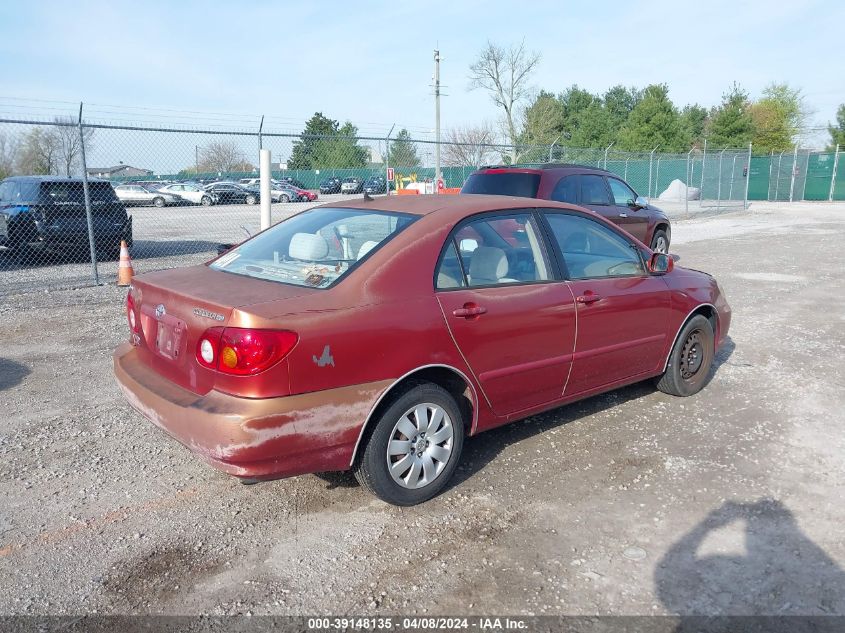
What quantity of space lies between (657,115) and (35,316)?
55.0 m

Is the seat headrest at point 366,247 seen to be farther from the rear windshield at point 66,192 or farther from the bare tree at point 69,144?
the rear windshield at point 66,192

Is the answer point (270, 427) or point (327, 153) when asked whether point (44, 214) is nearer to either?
point (327, 153)

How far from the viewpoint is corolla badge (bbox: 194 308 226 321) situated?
120 inches

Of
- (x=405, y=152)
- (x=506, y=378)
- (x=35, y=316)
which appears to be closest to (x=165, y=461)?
(x=506, y=378)

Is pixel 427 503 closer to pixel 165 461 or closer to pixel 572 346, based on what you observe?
pixel 572 346

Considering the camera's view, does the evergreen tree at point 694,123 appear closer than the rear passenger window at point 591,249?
No

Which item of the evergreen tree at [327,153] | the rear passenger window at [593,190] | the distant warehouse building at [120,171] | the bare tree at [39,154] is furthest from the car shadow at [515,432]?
the bare tree at [39,154]

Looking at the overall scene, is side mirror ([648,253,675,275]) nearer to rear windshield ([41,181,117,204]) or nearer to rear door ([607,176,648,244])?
rear door ([607,176,648,244])

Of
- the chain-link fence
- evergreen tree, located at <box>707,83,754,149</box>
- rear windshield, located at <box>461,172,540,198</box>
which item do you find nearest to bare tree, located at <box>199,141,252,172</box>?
the chain-link fence

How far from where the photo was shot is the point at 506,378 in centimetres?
376

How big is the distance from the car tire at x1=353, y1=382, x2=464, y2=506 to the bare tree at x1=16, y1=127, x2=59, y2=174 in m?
10.1

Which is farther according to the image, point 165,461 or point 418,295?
point 165,461

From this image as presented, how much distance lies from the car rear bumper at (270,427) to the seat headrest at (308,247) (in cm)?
97

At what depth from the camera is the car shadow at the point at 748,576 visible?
2.68m
